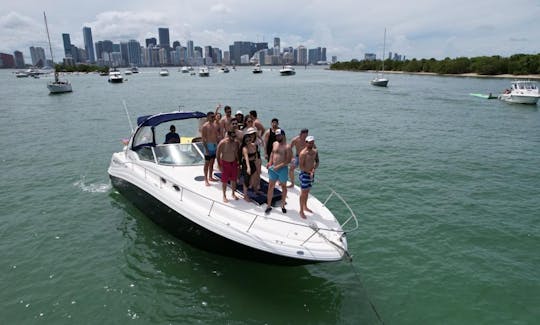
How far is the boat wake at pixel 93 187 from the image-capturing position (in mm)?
12523

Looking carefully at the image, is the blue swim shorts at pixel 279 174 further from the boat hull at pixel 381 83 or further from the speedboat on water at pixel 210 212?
the boat hull at pixel 381 83

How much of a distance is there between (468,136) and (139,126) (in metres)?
19.6

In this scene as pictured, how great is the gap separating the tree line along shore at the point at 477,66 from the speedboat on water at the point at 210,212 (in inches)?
3731

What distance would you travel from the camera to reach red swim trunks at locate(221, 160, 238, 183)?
24.6 ft

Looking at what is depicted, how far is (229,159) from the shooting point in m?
7.38

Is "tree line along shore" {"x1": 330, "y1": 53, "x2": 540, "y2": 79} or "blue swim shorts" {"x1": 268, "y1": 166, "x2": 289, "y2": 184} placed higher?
"tree line along shore" {"x1": 330, "y1": 53, "x2": 540, "y2": 79}

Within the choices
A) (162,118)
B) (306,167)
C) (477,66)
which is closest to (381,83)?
(477,66)

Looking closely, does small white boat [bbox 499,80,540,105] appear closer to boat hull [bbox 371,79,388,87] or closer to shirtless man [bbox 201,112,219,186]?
boat hull [bbox 371,79,388,87]

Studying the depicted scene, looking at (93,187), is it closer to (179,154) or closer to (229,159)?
(179,154)

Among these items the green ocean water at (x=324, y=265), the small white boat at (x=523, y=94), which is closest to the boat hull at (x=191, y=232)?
the green ocean water at (x=324, y=265)

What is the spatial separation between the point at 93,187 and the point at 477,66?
106 m

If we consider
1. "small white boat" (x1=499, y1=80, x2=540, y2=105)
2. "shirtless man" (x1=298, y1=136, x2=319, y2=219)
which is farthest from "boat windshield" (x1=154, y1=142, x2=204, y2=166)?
"small white boat" (x1=499, y1=80, x2=540, y2=105)

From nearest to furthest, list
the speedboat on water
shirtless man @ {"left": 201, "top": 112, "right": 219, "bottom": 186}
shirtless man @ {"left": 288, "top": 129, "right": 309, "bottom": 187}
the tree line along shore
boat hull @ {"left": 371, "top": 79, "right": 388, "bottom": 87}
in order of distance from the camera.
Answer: the speedboat on water
shirtless man @ {"left": 288, "top": 129, "right": 309, "bottom": 187}
shirtless man @ {"left": 201, "top": 112, "right": 219, "bottom": 186}
boat hull @ {"left": 371, "top": 79, "right": 388, "bottom": 87}
the tree line along shore

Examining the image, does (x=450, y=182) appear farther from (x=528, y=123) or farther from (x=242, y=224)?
(x=528, y=123)
